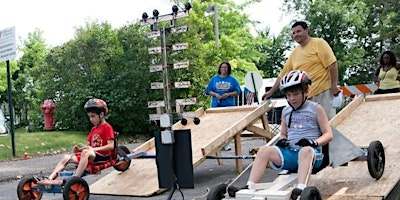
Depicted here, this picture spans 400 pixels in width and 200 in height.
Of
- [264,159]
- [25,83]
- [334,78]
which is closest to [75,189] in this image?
[264,159]

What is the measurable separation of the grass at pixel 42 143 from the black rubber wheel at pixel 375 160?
10.4 m

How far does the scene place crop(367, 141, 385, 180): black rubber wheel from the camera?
5605mm

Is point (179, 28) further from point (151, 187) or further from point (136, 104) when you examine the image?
point (136, 104)

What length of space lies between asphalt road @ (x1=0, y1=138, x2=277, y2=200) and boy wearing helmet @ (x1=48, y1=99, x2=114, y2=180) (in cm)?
73

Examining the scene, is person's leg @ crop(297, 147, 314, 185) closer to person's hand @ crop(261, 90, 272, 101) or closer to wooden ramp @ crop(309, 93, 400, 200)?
wooden ramp @ crop(309, 93, 400, 200)

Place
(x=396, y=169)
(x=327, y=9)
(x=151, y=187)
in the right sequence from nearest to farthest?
(x=396, y=169), (x=151, y=187), (x=327, y=9)

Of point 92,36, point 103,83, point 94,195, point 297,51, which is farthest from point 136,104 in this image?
point 297,51

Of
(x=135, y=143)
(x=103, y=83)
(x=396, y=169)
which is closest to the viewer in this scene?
(x=396, y=169)

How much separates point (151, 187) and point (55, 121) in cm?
1329

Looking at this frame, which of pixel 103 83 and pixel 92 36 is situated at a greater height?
pixel 92 36

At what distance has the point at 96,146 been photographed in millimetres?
7574

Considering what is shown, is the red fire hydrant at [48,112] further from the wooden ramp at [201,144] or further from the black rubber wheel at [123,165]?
the black rubber wheel at [123,165]

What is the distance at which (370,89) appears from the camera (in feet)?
44.7

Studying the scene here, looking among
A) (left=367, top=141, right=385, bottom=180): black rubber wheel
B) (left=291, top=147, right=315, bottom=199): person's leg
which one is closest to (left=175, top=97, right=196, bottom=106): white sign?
(left=291, top=147, right=315, bottom=199): person's leg
